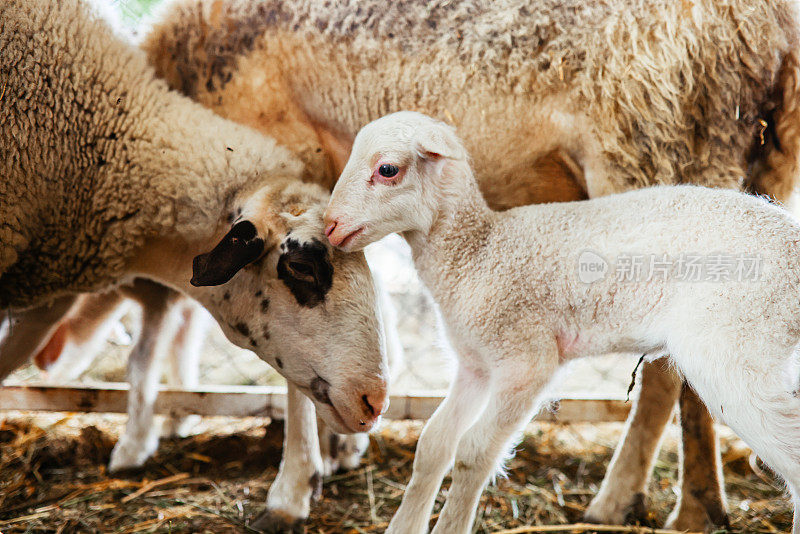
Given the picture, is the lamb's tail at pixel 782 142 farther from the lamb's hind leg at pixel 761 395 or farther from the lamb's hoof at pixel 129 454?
the lamb's hoof at pixel 129 454

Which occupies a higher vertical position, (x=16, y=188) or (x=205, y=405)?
(x=16, y=188)

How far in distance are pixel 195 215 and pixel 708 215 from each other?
5.19 ft

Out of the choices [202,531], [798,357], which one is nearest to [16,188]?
[202,531]

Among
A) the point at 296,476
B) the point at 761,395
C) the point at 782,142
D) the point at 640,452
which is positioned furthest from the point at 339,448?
the point at 782,142

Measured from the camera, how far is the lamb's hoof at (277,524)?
261cm

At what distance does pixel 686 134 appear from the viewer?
247 centimetres

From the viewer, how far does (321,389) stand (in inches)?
91.5

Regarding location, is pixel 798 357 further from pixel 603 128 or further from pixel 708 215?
pixel 603 128

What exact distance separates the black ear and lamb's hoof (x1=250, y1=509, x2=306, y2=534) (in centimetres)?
98

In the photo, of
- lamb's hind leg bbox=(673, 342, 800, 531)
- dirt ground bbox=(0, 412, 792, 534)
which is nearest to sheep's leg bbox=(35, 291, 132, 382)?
dirt ground bbox=(0, 412, 792, 534)

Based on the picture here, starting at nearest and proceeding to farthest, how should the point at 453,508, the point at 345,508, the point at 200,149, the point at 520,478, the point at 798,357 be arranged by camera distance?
the point at 798,357, the point at 453,508, the point at 200,149, the point at 345,508, the point at 520,478

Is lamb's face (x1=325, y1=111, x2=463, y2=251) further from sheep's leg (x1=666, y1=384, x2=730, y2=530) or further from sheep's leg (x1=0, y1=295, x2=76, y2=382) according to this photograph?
sheep's leg (x1=0, y1=295, x2=76, y2=382)

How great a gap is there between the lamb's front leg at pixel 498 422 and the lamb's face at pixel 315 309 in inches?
15.2

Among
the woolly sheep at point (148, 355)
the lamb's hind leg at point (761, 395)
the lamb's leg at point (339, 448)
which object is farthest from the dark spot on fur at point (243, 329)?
the lamb's hind leg at point (761, 395)
